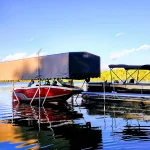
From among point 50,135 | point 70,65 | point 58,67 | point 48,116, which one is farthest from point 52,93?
point 50,135

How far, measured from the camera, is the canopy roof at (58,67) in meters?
23.1

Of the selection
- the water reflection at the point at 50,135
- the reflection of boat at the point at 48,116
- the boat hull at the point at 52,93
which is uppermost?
the boat hull at the point at 52,93

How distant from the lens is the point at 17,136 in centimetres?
1335

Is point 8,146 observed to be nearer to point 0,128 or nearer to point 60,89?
point 0,128

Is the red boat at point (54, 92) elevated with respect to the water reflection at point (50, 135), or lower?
elevated

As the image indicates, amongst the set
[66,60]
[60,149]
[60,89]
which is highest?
[66,60]

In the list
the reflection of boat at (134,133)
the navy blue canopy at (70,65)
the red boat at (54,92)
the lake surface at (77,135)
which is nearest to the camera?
the lake surface at (77,135)

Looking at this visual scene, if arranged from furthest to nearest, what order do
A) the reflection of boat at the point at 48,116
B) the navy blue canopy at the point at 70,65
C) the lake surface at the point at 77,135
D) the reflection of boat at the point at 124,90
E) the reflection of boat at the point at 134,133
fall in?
the reflection of boat at the point at 124,90 < the navy blue canopy at the point at 70,65 < the reflection of boat at the point at 48,116 < the reflection of boat at the point at 134,133 < the lake surface at the point at 77,135

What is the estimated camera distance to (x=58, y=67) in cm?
2353

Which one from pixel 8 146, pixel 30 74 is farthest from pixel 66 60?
pixel 8 146

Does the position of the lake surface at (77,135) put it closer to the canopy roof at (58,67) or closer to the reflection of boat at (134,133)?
the reflection of boat at (134,133)

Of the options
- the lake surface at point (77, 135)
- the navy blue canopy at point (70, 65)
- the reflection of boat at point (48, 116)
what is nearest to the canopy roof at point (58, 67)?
the navy blue canopy at point (70, 65)

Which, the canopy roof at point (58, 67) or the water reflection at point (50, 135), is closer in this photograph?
the water reflection at point (50, 135)

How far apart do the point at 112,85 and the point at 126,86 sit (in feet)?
7.73
